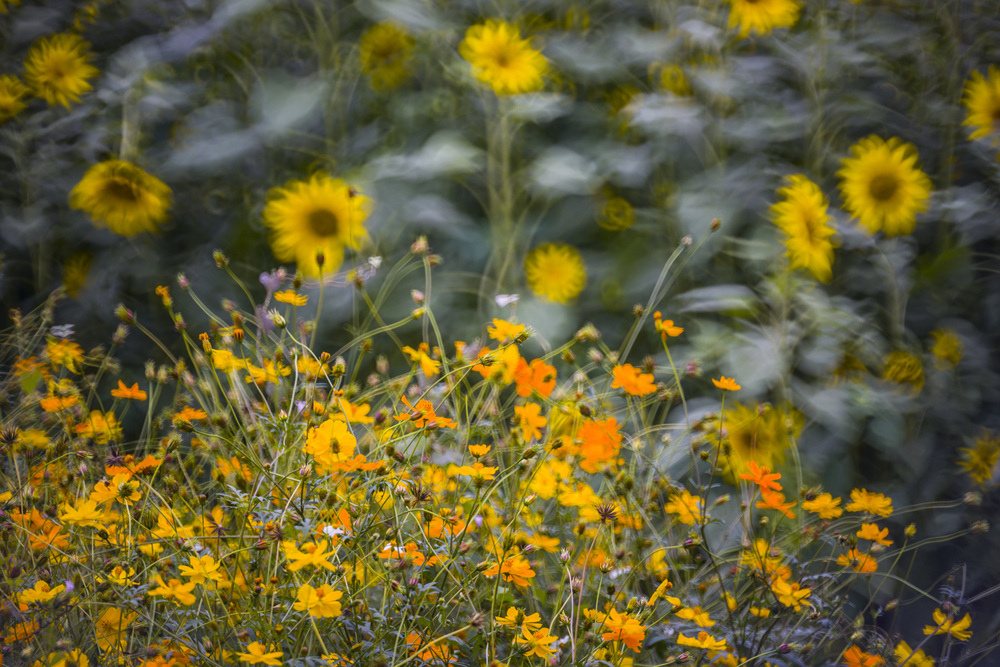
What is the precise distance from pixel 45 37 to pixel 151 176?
424 mm

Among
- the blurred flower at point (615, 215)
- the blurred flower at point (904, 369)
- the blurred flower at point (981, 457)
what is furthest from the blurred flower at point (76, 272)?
the blurred flower at point (981, 457)

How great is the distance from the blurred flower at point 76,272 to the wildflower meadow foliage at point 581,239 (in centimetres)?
2

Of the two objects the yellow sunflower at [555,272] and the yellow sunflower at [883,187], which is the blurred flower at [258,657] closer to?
the yellow sunflower at [555,272]

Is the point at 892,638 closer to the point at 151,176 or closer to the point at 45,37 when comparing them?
the point at 151,176

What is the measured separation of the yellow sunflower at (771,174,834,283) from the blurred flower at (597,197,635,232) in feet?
0.98

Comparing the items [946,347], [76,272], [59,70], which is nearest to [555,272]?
[946,347]

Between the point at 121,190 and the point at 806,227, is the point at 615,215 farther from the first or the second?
the point at 121,190

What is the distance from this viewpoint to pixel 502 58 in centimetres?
126

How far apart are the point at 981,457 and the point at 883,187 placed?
17.9 inches

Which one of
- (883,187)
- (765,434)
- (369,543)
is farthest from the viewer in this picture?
(883,187)

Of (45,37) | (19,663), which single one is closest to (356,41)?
Answer: (45,37)

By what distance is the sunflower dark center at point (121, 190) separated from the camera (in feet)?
4.08

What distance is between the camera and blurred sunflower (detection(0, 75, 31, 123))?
1332mm

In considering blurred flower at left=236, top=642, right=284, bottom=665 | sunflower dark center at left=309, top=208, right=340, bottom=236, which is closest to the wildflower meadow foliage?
sunflower dark center at left=309, top=208, right=340, bottom=236
